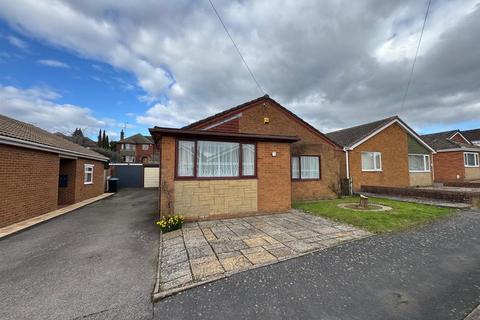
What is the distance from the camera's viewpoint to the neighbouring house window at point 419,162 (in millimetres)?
16922

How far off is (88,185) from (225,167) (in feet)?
38.2

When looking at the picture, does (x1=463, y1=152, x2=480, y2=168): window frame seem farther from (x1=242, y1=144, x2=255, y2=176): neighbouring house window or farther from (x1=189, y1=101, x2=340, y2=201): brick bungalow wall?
(x1=242, y1=144, x2=255, y2=176): neighbouring house window

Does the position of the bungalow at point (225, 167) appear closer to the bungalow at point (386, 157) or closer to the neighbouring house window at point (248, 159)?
the neighbouring house window at point (248, 159)

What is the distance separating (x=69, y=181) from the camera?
475 inches

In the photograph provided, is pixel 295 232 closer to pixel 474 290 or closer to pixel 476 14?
pixel 474 290

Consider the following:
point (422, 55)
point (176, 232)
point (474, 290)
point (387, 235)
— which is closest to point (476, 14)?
point (422, 55)

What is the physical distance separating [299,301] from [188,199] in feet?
16.9

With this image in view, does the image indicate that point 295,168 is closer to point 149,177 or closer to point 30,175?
point 30,175

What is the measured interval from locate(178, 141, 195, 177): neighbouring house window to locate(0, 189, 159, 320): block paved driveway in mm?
2160

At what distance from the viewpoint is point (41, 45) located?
1018cm

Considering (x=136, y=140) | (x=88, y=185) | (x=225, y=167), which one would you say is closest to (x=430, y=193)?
(x=225, y=167)

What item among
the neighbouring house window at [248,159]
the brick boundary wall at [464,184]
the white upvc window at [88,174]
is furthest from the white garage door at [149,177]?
the brick boundary wall at [464,184]

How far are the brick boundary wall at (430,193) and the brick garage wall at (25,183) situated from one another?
58.8 ft

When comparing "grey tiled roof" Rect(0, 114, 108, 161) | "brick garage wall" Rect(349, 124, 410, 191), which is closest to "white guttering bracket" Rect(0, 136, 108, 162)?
"grey tiled roof" Rect(0, 114, 108, 161)
